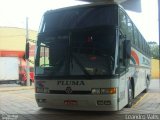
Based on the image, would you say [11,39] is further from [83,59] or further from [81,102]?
[81,102]

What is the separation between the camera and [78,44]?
943cm

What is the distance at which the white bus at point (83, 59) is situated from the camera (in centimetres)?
898

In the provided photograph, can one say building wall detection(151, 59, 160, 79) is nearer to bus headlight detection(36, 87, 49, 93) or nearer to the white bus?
the white bus

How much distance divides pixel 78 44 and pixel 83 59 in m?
0.51

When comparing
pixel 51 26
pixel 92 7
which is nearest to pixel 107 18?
pixel 92 7

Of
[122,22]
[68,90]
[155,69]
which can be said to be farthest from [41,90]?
[155,69]

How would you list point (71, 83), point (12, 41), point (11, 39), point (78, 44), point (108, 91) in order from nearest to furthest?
point (108, 91)
point (71, 83)
point (78, 44)
point (11, 39)
point (12, 41)

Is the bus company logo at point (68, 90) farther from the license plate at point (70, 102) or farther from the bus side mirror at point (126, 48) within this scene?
the bus side mirror at point (126, 48)

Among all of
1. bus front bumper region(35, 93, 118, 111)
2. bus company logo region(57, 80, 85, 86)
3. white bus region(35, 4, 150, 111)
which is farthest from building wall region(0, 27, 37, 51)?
bus company logo region(57, 80, 85, 86)

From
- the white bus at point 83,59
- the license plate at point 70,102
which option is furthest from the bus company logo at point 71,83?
the license plate at point 70,102

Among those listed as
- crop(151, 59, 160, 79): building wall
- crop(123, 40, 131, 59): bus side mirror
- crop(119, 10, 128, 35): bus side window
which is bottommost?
crop(151, 59, 160, 79): building wall

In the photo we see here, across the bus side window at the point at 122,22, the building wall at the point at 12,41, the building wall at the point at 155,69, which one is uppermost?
the building wall at the point at 12,41

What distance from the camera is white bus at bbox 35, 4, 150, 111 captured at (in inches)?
354

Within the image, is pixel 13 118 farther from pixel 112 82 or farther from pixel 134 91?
pixel 134 91
